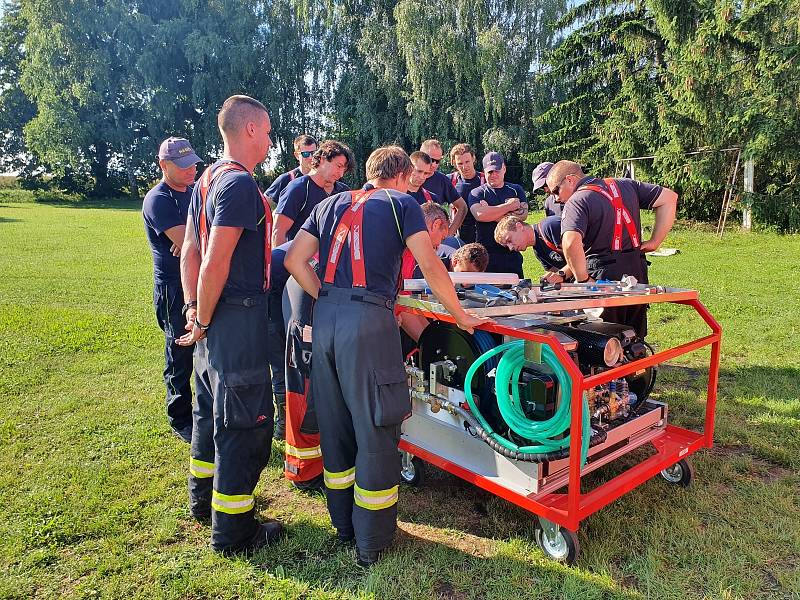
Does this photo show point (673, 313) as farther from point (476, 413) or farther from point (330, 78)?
point (330, 78)

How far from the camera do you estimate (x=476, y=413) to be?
127 inches

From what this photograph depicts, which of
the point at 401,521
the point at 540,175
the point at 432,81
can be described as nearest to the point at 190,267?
the point at 401,521

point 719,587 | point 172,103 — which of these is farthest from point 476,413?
point 172,103

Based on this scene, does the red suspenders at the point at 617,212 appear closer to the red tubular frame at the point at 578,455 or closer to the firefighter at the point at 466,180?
the red tubular frame at the point at 578,455

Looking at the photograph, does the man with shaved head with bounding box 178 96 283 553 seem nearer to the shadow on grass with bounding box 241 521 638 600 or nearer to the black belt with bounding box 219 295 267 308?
the black belt with bounding box 219 295 267 308

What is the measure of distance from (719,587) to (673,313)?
19.4 feet

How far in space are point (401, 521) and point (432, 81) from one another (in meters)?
25.7

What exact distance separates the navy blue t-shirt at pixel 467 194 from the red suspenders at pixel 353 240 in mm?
3517

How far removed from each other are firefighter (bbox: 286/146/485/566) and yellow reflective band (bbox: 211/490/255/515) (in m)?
0.49

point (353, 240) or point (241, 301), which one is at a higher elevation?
point (353, 240)

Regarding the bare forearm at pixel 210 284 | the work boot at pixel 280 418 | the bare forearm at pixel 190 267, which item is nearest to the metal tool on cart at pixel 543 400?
the bare forearm at pixel 210 284

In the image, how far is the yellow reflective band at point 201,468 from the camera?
3.32 meters

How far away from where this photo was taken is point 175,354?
14.5ft

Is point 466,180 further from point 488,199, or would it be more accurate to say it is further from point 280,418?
point 280,418
